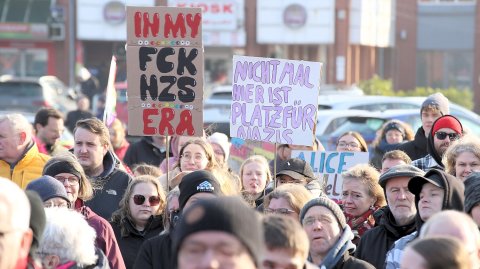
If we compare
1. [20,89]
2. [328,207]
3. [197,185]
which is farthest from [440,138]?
[20,89]

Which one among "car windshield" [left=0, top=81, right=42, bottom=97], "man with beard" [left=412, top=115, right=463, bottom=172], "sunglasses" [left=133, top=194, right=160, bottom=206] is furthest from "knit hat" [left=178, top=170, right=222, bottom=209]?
"car windshield" [left=0, top=81, right=42, bottom=97]

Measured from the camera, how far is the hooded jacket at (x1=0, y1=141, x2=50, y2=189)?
9.70m

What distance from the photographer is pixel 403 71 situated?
51562 mm

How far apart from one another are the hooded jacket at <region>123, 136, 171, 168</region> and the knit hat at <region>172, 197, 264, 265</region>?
947cm

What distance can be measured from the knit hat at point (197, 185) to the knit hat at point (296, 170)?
2.51 meters

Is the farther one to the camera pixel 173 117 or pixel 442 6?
pixel 442 6

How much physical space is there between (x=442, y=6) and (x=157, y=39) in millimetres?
41140

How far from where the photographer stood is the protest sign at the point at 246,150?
13.0 meters

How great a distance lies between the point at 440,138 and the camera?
34.5 feet

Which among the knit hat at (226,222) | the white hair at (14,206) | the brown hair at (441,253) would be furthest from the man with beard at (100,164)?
the knit hat at (226,222)

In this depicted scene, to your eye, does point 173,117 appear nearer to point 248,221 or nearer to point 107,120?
point 107,120

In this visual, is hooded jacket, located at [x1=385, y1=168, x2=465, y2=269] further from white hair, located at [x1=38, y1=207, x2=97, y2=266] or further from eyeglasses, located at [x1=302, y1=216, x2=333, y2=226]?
white hair, located at [x1=38, y1=207, x2=97, y2=266]

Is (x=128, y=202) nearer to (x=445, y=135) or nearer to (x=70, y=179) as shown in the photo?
→ (x=70, y=179)

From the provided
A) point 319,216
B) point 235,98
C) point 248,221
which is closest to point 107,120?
point 235,98
